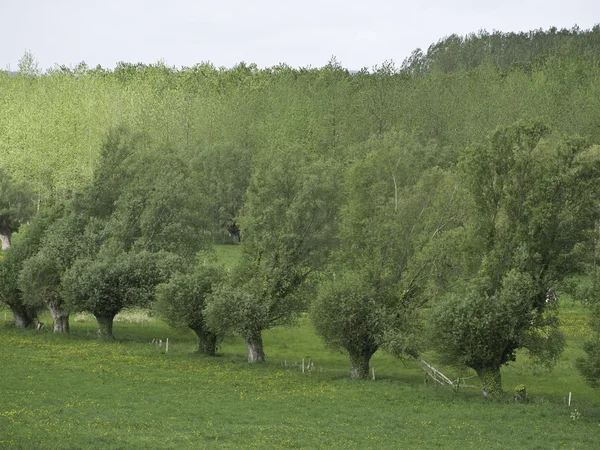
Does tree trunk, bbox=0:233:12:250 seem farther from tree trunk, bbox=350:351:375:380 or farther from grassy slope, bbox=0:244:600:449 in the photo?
tree trunk, bbox=350:351:375:380

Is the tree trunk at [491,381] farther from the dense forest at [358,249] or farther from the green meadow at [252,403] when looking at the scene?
the green meadow at [252,403]

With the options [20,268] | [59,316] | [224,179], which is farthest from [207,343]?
[224,179]

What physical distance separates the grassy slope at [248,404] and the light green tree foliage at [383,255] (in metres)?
3.58

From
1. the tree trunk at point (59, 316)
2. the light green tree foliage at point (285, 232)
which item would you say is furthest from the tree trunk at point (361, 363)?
the tree trunk at point (59, 316)

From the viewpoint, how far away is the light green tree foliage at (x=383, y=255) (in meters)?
59.9

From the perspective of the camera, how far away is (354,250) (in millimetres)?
64938

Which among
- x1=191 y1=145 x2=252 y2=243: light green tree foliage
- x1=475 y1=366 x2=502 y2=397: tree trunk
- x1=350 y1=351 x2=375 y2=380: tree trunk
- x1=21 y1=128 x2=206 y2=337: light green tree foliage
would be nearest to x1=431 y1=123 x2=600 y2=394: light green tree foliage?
x1=475 y1=366 x2=502 y2=397: tree trunk

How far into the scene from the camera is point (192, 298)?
66562 millimetres

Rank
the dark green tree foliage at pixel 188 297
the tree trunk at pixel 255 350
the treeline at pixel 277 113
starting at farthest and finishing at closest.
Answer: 1. the treeline at pixel 277 113
2. the tree trunk at pixel 255 350
3. the dark green tree foliage at pixel 188 297

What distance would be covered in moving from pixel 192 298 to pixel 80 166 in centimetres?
5822

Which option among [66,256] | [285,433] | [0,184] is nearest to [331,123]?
[0,184]

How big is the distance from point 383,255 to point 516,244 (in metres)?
11.5

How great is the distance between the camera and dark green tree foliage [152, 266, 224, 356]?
218 ft

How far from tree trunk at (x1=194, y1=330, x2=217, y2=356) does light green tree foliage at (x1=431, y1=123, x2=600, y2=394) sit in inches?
862
